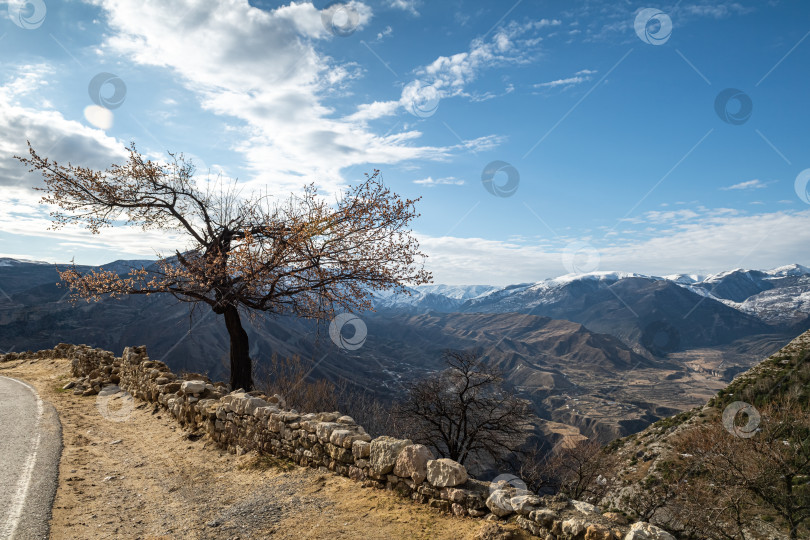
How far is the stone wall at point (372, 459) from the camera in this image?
16.6ft

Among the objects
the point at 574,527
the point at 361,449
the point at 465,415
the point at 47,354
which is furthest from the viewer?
the point at 47,354

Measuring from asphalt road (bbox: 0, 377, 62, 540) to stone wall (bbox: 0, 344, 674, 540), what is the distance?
3.02m

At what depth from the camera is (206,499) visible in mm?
7785

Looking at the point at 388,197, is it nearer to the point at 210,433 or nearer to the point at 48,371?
the point at 210,433

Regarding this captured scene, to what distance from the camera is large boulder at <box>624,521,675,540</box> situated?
4.50 m

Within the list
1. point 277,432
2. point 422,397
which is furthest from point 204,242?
point 422,397

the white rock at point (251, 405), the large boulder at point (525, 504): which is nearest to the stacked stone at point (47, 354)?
the white rock at point (251, 405)

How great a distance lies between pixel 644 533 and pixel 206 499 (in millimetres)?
7453

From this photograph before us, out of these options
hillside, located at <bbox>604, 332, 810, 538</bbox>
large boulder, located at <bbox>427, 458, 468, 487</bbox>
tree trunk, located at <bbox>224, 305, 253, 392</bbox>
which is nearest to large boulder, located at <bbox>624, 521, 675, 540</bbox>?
large boulder, located at <bbox>427, 458, 468, 487</bbox>

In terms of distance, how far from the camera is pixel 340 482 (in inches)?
295

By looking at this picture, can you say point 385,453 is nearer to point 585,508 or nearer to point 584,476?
point 585,508

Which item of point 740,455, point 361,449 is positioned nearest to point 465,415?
point 740,455

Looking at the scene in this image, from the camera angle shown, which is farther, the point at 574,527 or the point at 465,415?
the point at 465,415

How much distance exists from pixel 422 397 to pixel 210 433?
13.8 metres
